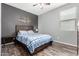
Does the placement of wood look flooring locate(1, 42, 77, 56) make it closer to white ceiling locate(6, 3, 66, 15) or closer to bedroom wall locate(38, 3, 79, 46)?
bedroom wall locate(38, 3, 79, 46)

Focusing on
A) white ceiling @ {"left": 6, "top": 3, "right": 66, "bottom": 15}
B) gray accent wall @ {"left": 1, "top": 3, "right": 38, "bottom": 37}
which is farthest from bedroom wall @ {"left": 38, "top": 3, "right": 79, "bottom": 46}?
gray accent wall @ {"left": 1, "top": 3, "right": 38, "bottom": 37}

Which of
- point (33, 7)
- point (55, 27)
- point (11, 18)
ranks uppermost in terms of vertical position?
point (33, 7)

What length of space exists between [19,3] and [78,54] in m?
1.23

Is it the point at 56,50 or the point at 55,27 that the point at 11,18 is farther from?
the point at 56,50

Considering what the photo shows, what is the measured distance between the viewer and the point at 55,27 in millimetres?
1256

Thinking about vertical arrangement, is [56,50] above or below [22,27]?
below

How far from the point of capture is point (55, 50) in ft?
4.03

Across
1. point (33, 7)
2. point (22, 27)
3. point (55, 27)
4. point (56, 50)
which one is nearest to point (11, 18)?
point (22, 27)

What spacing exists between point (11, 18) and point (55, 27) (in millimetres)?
808

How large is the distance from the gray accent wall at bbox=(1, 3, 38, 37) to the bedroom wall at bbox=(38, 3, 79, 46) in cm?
17

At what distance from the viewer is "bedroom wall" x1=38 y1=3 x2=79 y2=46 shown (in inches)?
45.2

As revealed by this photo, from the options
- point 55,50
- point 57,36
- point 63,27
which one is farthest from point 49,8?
point 55,50

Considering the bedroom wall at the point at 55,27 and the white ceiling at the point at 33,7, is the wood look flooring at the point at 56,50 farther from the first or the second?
the white ceiling at the point at 33,7

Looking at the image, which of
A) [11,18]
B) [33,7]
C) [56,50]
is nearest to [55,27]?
[56,50]
